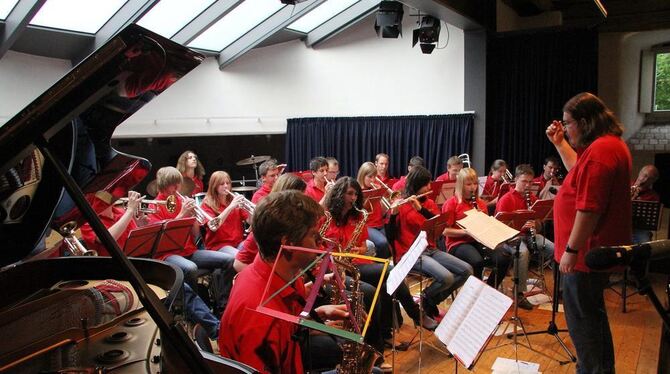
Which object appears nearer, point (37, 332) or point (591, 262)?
point (591, 262)

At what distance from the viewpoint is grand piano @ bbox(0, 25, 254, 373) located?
1547 mm

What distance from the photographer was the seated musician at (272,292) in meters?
2.02

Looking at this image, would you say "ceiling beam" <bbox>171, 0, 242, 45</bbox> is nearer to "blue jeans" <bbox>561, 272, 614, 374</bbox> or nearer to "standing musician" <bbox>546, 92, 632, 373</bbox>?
"standing musician" <bbox>546, 92, 632, 373</bbox>

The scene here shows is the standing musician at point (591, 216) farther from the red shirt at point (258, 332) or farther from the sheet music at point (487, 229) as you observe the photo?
the red shirt at point (258, 332)

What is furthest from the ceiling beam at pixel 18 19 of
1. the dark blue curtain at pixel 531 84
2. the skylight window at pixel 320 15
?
the dark blue curtain at pixel 531 84

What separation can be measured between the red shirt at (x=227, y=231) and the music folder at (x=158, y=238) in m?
0.72

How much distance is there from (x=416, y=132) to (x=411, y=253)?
6.10 metres

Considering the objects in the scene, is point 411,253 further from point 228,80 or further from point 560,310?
point 228,80

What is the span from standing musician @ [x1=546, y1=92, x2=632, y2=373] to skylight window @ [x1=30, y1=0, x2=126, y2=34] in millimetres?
5396

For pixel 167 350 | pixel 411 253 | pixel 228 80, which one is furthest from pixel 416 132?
pixel 167 350

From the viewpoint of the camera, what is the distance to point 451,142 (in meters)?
8.70

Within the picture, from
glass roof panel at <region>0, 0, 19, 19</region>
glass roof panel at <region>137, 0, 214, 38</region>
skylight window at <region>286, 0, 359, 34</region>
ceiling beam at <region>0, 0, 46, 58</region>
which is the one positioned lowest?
ceiling beam at <region>0, 0, 46, 58</region>

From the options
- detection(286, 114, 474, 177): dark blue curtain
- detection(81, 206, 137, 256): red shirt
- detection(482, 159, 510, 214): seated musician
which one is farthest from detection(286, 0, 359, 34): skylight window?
detection(81, 206, 137, 256): red shirt

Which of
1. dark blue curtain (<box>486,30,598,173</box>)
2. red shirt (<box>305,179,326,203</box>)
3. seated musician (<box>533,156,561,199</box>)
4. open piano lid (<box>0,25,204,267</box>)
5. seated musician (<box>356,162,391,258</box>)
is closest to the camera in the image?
open piano lid (<box>0,25,204,267</box>)
